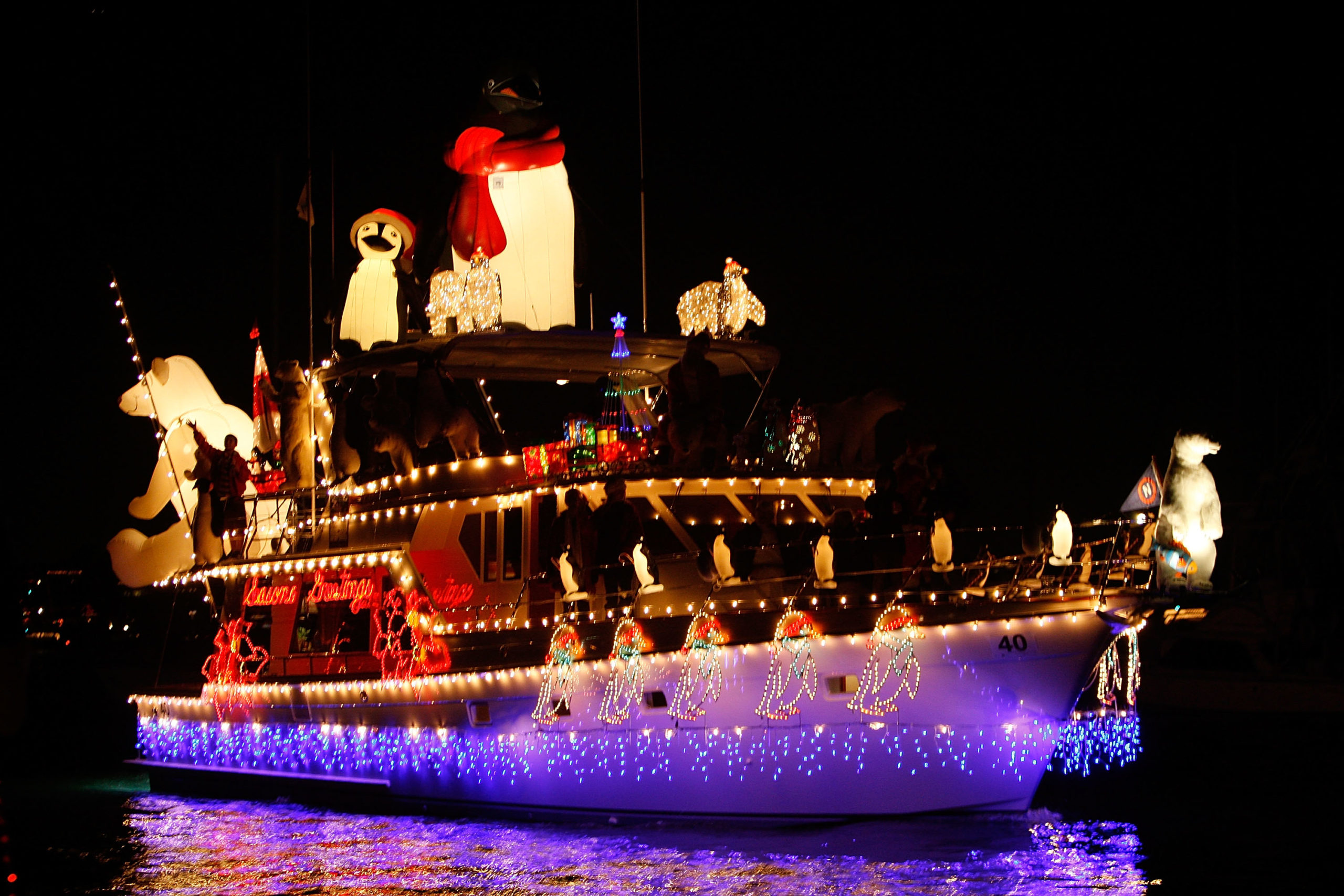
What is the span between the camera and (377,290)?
2061 centimetres

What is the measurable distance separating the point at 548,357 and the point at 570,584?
378 centimetres

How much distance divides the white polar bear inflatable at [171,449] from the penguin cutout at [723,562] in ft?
31.1

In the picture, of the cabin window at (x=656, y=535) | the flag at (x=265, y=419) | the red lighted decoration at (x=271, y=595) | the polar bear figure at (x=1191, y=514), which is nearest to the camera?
the polar bear figure at (x=1191, y=514)

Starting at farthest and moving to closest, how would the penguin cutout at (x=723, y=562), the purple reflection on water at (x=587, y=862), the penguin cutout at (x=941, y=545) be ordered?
the penguin cutout at (x=723, y=562), the penguin cutout at (x=941, y=545), the purple reflection on water at (x=587, y=862)

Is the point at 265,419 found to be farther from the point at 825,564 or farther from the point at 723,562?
the point at 825,564

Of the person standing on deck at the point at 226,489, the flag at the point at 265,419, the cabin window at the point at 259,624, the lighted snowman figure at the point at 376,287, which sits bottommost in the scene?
the cabin window at the point at 259,624

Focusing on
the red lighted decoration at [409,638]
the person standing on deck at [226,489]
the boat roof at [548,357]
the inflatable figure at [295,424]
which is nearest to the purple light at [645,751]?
the red lighted decoration at [409,638]

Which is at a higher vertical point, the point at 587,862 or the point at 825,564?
the point at 825,564

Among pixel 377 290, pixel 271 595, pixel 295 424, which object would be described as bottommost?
pixel 271 595

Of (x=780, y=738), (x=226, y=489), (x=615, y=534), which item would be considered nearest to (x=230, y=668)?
(x=226, y=489)

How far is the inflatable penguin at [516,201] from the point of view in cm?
1900

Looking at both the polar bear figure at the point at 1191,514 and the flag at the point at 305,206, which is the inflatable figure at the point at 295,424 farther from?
the polar bear figure at the point at 1191,514

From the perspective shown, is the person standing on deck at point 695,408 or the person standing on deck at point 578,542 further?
the person standing on deck at point 695,408

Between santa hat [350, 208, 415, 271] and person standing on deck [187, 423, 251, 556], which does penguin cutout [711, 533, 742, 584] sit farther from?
santa hat [350, 208, 415, 271]
